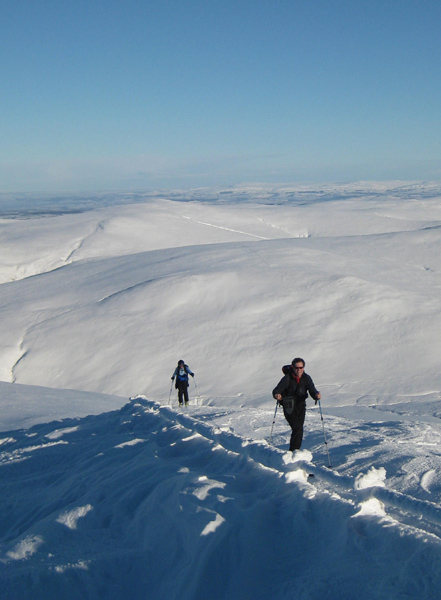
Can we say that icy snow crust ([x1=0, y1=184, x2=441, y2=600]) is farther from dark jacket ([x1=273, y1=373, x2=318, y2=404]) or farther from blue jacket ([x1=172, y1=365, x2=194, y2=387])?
blue jacket ([x1=172, y1=365, x2=194, y2=387])

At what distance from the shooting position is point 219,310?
64.9 feet

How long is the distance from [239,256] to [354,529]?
75.9ft

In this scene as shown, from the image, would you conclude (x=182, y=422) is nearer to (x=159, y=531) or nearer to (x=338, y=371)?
(x=159, y=531)

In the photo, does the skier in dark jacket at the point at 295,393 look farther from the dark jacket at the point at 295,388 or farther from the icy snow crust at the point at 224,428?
the icy snow crust at the point at 224,428

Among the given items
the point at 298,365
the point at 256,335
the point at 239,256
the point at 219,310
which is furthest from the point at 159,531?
the point at 239,256

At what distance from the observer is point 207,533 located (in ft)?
12.6

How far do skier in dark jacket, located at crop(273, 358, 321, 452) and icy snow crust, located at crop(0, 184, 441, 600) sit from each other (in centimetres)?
51

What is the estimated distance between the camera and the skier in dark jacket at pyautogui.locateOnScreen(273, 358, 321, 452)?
6.02 m

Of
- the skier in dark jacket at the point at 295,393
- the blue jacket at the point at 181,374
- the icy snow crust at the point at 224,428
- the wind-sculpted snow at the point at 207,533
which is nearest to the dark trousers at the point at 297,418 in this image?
the skier in dark jacket at the point at 295,393

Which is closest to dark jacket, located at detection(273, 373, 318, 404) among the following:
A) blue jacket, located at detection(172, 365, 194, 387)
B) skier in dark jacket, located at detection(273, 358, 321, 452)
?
skier in dark jacket, located at detection(273, 358, 321, 452)

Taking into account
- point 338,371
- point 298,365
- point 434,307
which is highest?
point 298,365

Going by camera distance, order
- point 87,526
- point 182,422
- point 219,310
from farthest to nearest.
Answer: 1. point 219,310
2. point 182,422
3. point 87,526

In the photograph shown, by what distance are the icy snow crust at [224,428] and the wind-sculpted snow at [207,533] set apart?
16mm

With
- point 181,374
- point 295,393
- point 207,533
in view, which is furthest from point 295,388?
point 181,374
